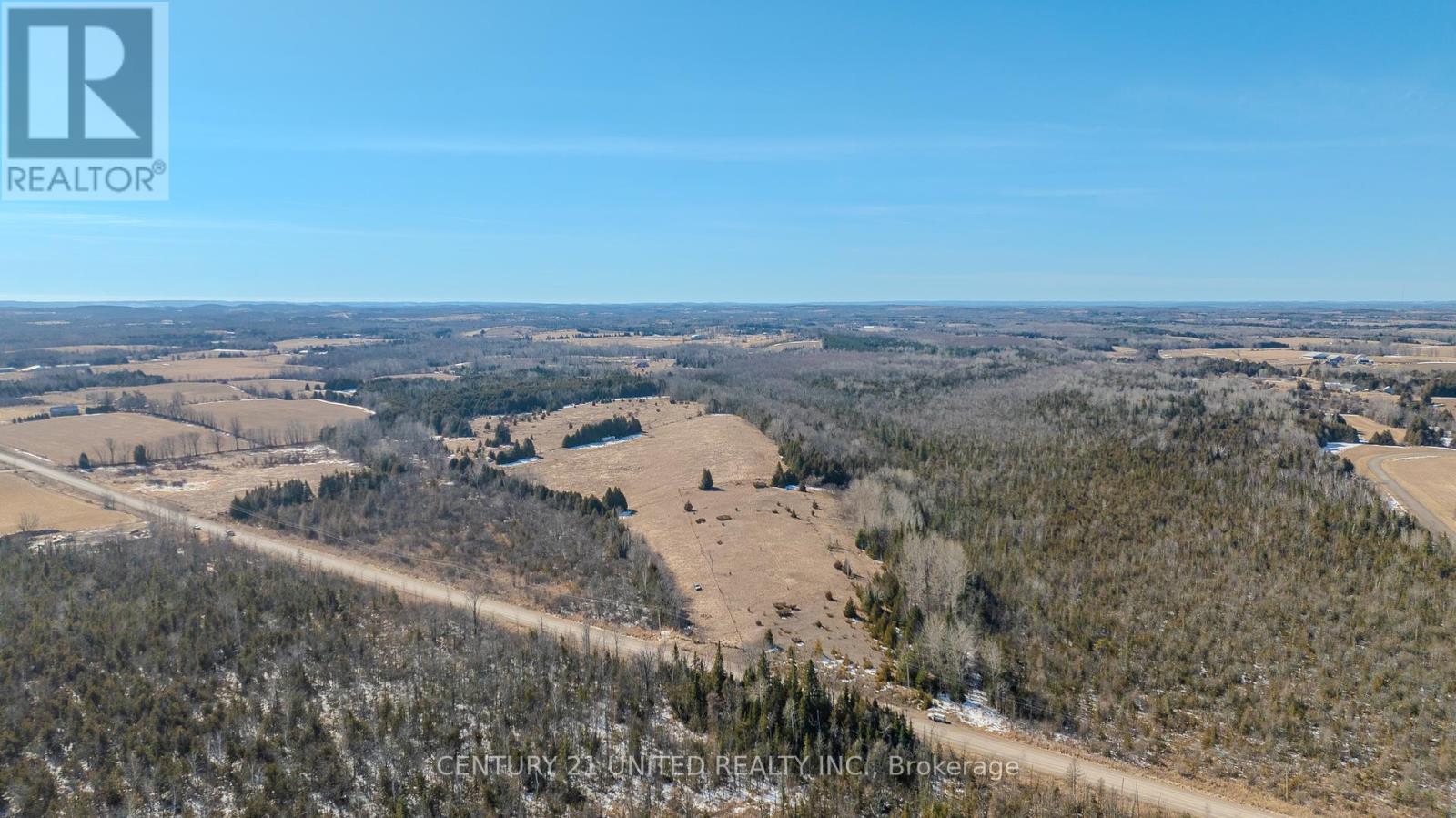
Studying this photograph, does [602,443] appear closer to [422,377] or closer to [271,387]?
[422,377]

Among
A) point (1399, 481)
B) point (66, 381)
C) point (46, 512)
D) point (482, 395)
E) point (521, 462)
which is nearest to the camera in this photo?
point (46, 512)

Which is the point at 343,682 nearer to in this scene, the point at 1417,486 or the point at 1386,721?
the point at 1386,721

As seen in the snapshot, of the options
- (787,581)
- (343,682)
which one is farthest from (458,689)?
(787,581)

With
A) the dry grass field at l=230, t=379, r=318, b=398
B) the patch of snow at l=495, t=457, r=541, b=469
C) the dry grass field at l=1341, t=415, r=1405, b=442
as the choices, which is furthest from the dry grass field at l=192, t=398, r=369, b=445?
the dry grass field at l=1341, t=415, r=1405, b=442

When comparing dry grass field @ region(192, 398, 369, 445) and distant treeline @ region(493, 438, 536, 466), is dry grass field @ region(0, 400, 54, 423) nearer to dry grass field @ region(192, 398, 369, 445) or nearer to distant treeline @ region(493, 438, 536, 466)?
dry grass field @ region(192, 398, 369, 445)

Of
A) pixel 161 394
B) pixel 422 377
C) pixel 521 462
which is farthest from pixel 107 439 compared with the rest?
pixel 422 377
